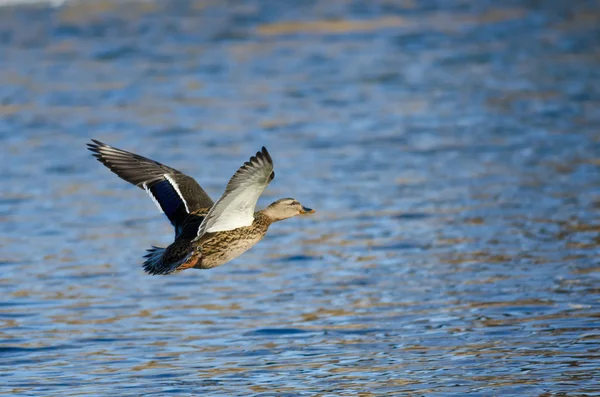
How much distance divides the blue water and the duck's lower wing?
0.56 metres

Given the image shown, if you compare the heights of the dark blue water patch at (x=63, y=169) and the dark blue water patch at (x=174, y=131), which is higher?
the dark blue water patch at (x=174, y=131)

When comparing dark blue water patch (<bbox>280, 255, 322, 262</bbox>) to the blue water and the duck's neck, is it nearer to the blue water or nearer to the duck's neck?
the blue water

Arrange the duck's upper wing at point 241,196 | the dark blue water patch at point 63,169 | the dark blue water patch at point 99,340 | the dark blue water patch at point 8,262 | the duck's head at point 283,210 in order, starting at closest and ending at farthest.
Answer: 1. the duck's upper wing at point 241,196
2. the dark blue water patch at point 99,340
3. the duck's head at point 283,210
4. the dark blue water patch at point 8,262
5. the dark blue water patch at point 63,169

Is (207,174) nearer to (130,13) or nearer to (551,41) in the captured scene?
(551,41)

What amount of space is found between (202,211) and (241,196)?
83cm

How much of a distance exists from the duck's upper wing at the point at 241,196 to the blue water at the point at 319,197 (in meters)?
0.82

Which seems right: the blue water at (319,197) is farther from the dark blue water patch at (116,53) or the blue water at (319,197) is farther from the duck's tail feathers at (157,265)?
the duck's tail feathers at (157,265)

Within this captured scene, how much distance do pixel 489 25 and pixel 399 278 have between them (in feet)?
42.5

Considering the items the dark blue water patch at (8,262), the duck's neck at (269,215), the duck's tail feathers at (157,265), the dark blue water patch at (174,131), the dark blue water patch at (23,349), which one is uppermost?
the dark blue water patch at (174,131)

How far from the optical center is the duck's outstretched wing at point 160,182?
27.3ft

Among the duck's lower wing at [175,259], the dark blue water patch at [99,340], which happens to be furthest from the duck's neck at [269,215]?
the dark blue water patch at [99,340]

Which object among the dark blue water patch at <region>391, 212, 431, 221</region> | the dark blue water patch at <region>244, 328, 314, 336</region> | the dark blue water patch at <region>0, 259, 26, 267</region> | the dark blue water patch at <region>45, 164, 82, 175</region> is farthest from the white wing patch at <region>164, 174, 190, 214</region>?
the dark blue water patch at <region>45, 164, 82, 175</region>

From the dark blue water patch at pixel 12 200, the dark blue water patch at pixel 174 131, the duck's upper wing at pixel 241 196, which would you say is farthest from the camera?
the dark blue water patch at pixel 174 131

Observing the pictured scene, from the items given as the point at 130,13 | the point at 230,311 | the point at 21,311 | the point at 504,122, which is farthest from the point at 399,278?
the point at 130,13
